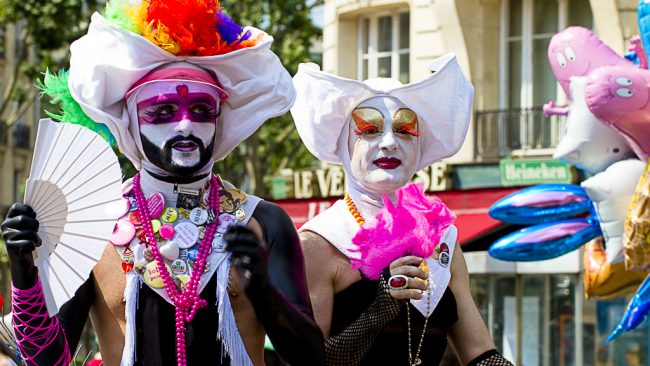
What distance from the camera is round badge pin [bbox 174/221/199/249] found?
16.3 feet

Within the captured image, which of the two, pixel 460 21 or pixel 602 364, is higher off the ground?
pixel 460 21

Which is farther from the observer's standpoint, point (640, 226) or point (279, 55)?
point (279, 55)

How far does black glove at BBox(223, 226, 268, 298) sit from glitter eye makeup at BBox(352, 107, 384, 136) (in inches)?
67.7

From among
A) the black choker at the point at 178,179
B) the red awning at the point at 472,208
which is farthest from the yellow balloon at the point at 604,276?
the red awning at the point at 472,208

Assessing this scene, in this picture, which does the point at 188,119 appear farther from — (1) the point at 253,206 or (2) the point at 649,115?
(2) the point at 649,115

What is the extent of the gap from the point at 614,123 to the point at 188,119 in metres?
4.43

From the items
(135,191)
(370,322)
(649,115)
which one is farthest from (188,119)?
(649,115)

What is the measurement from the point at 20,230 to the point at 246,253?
66cm

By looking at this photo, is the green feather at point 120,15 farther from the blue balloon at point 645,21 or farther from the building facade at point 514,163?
the building facade at point 514,163

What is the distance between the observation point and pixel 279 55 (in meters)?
21.5

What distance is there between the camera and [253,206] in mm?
5086

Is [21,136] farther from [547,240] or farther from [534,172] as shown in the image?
[547,240]

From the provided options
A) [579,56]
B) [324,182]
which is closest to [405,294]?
[579,56]

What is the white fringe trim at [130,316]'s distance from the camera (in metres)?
4.87
